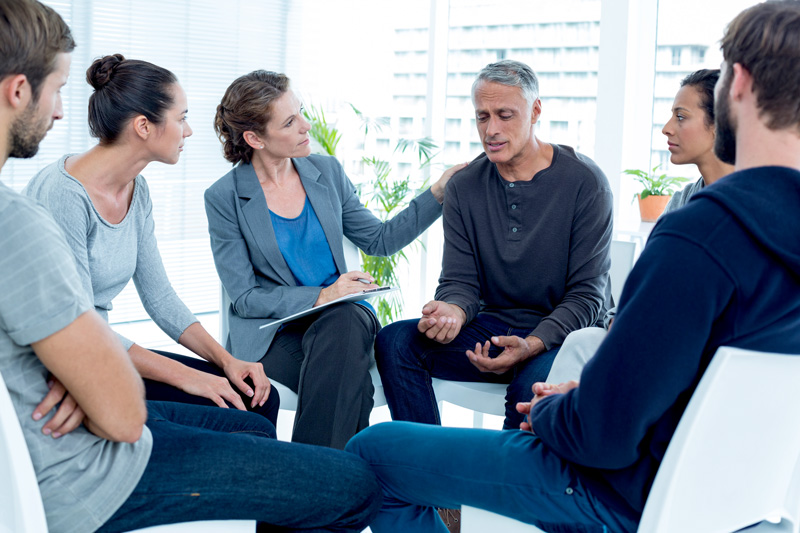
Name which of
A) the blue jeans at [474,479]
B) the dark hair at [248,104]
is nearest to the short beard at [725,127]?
the blue jeans at [474,479]

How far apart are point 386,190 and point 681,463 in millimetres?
3001

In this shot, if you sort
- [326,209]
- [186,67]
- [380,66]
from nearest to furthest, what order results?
1. [326,209]
2. [186,67]
3. [380,66]

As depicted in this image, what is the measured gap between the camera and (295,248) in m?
2.45

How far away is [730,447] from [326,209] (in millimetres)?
1738

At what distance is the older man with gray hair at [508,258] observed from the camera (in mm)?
2211

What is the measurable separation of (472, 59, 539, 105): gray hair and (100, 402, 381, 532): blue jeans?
1.44 m

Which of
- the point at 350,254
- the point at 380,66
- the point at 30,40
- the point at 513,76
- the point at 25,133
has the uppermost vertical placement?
the point at 380,66

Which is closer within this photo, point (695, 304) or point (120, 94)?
point (695, 304)

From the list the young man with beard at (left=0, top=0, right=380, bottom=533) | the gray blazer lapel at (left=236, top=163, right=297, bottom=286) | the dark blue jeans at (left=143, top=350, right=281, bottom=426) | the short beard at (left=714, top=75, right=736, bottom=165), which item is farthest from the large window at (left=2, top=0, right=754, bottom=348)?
the young man with beard at (left=0, top=0, right=380, bottom=533)

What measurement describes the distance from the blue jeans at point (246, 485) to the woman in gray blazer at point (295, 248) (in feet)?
2.53

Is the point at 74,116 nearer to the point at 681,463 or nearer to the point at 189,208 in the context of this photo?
the point at 189,208

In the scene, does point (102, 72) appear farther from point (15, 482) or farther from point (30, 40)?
point (15, 482)

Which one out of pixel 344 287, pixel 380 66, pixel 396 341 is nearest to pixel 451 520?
pixel 396 341

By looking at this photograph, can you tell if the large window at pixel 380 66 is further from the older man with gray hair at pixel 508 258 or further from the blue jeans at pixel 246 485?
the blue jeans at pixel 246 485
